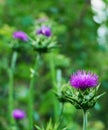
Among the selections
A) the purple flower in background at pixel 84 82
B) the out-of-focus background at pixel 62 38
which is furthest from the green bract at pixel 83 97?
the out-of-focus background at pixel 62 38

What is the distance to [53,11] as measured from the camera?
4.73 m

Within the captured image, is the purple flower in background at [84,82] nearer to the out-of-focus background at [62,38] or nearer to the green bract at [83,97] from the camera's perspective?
the green bract at [83,97]

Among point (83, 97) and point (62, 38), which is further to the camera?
point (62, 38)

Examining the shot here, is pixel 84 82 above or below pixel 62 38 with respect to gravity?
below

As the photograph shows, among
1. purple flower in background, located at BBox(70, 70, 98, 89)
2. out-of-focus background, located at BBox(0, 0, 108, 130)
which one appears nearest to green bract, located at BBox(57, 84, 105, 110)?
purple flower in background, located at BBox(70, 70, 98, 89)

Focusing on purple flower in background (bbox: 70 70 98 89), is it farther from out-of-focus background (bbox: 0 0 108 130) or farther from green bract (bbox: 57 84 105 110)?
out-of-focus background (bbox: 0 0 108 130)

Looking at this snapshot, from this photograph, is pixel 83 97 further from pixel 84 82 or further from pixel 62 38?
pixel 62 38

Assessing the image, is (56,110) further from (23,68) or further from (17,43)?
(23,68)

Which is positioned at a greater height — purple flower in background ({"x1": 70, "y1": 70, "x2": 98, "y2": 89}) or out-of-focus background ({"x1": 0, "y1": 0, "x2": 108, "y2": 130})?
out-of-focus background ({"x1": 0, "y1": 0, "x2": 108, "y2": 130})

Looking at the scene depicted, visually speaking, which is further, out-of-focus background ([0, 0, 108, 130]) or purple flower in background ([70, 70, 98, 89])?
out-of-focus background ([0, 0, 108, 130])

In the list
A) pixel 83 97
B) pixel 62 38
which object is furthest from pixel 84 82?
pixel 62 38

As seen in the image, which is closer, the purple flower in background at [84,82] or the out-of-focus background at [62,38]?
the purple flower in background at [84,82]

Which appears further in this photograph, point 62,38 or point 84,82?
point 62,38

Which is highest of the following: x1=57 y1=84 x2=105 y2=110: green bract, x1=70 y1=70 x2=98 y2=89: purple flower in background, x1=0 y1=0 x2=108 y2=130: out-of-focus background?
x1=0 y1=0 x2=108 y2=130: out-of-focus background
